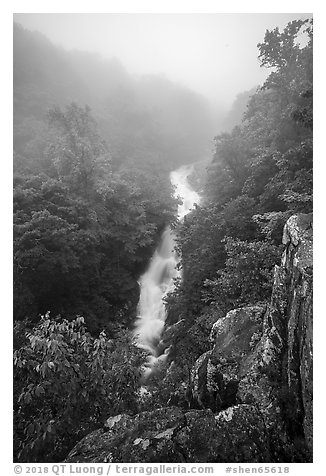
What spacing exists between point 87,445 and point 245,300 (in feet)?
16.1

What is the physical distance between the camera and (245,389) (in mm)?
4770

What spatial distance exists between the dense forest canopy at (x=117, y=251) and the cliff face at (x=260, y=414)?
527 mm

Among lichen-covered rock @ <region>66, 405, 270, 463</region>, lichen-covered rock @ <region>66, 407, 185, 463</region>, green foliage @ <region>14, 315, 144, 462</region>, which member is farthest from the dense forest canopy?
lichen-covered rock @ <region>66, 405, 270, 463</region>

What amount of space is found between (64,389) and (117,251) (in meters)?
10.5

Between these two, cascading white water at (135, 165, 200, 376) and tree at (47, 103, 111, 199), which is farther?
tree at (47, 103, 111, 199)

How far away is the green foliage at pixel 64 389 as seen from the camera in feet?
12.5

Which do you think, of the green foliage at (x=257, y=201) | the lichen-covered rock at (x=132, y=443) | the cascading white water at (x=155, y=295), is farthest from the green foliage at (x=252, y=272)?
the cascading white water at (x=155, y=295)

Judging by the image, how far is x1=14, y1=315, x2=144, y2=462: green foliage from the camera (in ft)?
12.5

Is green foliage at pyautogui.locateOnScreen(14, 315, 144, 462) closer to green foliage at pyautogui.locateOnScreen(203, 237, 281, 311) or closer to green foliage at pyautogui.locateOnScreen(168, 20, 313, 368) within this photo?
green foliage at pyautogui.locateOnScreen(203, 237, 281, 311)

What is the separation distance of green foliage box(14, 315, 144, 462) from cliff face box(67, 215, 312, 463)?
286 mm

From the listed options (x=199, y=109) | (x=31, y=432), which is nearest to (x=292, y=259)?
(x=31, y=432)

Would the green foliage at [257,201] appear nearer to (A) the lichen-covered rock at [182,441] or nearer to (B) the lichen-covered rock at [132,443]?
(A) the lichen-covered rock at [182,441]

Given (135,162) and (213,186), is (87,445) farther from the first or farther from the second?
(135,162)
